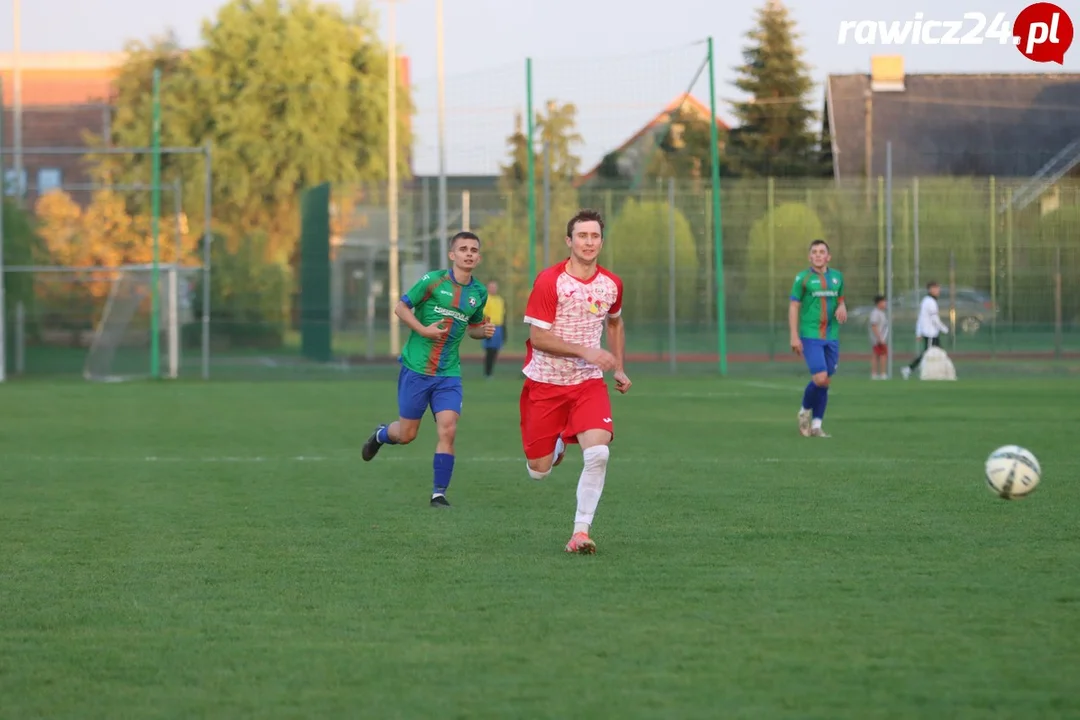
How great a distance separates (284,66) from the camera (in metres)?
48.8

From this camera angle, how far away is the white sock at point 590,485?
850 centimetres

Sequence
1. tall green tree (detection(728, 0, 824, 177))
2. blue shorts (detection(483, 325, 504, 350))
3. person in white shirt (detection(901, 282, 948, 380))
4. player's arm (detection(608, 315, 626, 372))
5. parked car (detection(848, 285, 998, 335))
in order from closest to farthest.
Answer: player's arm (detection(608, 315, 626, 372)), blue shorts (detection(483, 325, 504, 350)), person in white shirt (detection(901, 282, 948, 380)), parked car (detection(848, 285, 998, 335)), tall green tree (detection(728, 0, 824, 177))

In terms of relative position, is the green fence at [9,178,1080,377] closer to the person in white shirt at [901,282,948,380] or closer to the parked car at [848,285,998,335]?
the parked car at [848,285,998,335]

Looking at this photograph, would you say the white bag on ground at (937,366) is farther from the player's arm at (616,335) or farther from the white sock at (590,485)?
the white sock at (590,485)

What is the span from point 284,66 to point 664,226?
64.9ft

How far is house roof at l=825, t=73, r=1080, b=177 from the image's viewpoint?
3575 cm

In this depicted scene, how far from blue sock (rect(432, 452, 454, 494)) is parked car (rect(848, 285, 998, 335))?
23.0 m

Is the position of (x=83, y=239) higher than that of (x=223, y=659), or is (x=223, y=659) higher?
(x=83, y=239)

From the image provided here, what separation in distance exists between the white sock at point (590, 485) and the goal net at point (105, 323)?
21617mm

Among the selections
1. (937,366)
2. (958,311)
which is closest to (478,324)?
(937,366)

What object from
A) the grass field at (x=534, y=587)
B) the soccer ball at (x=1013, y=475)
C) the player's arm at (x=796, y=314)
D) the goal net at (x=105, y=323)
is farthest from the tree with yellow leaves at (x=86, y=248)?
the soccer ball at (x=1013, y=475)

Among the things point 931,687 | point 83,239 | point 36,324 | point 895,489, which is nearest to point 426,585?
point 931,687

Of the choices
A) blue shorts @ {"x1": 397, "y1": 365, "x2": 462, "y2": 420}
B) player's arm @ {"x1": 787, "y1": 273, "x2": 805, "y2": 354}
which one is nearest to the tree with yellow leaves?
player's arm @ {"x1": 787, "y1": 273, "x2": 805, "y2": 354}

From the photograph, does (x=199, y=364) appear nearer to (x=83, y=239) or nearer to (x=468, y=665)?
(x=83, y=239)
